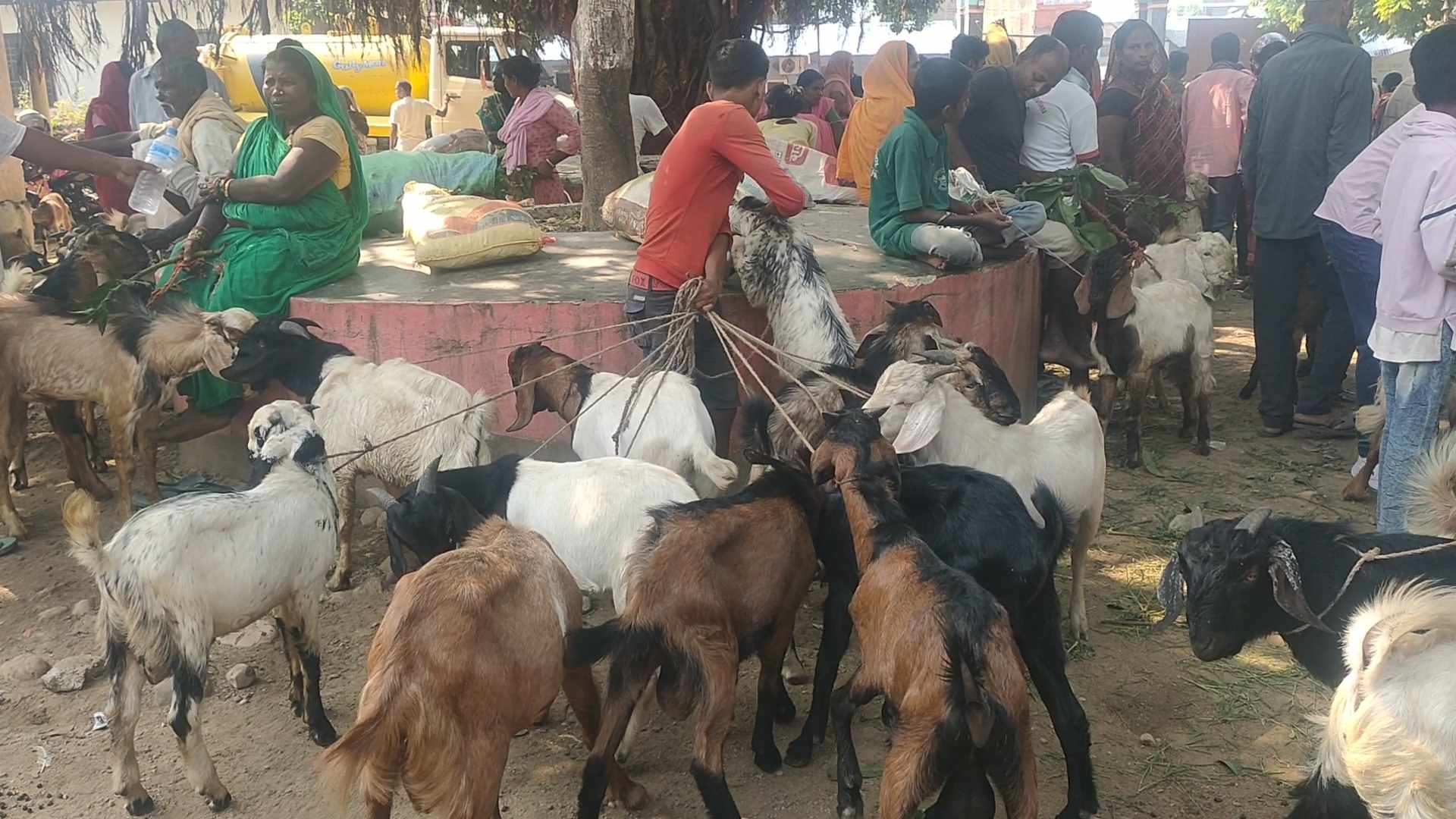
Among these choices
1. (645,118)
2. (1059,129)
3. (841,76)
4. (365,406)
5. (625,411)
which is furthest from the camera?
(841,76)

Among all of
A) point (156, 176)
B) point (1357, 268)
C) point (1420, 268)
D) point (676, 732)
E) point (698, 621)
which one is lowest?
point (676, 732)

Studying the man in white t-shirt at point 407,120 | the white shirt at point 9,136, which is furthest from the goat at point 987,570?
the man in white t-shirt at point 407,120

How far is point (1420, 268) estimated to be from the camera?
426 centimetres

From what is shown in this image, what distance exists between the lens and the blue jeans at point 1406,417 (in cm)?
438

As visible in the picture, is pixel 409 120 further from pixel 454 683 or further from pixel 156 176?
pixel 454 683

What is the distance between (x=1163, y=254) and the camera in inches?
320

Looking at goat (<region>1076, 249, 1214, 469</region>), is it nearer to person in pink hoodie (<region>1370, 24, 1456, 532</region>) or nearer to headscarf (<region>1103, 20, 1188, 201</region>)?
headscarf (<region>1103, 20, 1188, 201</region>)

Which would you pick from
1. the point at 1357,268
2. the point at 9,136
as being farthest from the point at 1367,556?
the point at 9,136

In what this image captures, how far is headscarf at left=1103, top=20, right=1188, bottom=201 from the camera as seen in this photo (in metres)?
8.67

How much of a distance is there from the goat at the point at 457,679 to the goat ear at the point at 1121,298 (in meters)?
4.72

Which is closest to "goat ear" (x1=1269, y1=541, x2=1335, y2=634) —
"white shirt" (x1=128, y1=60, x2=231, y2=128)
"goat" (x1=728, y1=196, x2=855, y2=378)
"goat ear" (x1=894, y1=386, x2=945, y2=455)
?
"goat ear" (x1=894, y1=386, x2=945, y2=455)

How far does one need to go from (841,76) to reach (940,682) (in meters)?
14.5

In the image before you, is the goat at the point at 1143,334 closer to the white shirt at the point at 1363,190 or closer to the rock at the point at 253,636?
the white shirt at the point at 1363,190

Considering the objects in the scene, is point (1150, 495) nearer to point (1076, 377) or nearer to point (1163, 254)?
point (1076, 377)
